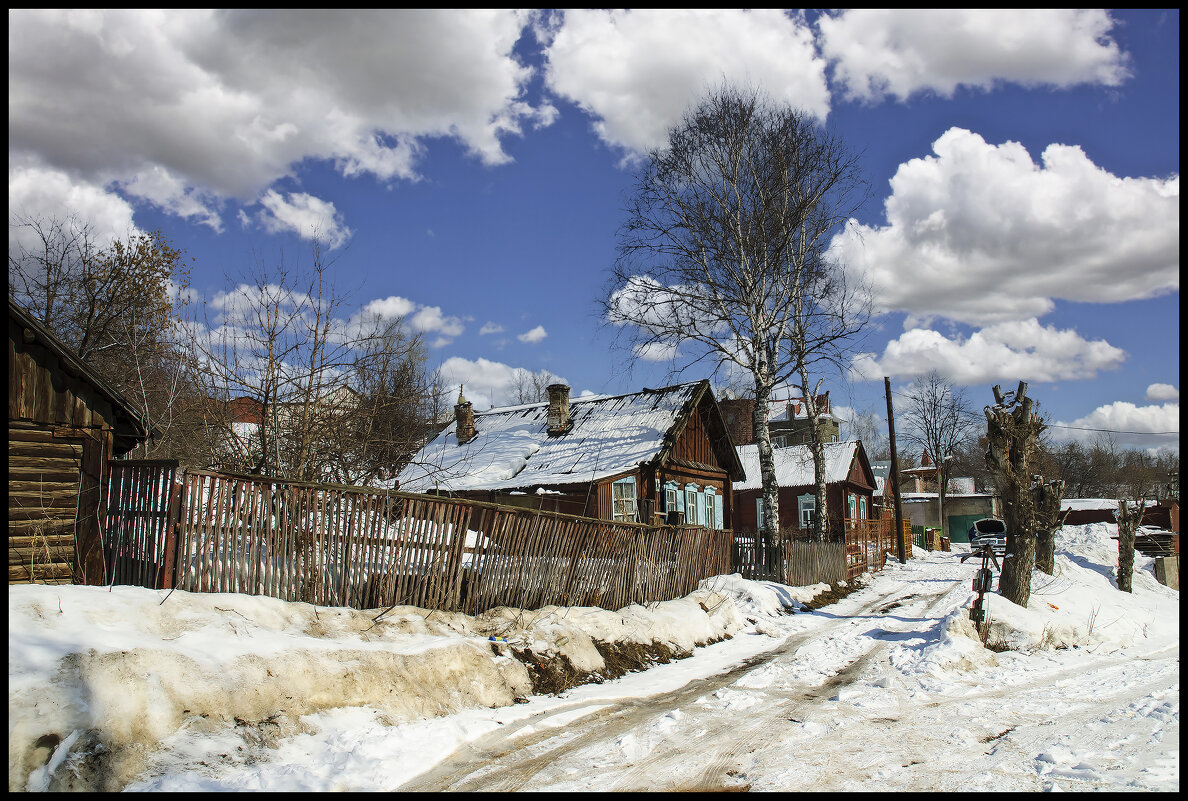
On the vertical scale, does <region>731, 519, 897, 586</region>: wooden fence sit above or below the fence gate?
below

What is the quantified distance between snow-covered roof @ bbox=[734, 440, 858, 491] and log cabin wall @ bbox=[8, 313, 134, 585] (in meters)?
29.6

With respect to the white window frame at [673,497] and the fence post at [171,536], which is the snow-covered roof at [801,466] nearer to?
the white window frame at [673,497]

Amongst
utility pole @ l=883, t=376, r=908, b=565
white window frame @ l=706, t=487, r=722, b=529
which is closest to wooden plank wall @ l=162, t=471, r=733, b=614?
white window frame @ l=706, t=487, r=722, b=529

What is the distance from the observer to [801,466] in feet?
117

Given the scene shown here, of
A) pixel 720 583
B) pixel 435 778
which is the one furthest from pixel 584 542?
pixel 435 778

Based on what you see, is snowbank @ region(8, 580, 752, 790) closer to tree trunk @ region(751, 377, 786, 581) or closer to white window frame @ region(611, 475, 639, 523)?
tree trunk @ region(751, 377, 786, 581)

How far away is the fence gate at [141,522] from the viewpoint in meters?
7.13

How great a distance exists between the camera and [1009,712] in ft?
21.9

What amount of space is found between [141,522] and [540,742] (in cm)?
511

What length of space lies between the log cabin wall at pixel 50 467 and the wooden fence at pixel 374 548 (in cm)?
136

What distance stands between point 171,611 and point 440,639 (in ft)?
8.21

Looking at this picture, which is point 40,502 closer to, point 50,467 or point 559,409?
point 50,467

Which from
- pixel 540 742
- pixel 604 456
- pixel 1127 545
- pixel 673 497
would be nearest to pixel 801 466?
pixel 673 497

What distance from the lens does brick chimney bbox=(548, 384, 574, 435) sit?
25.0 metres
